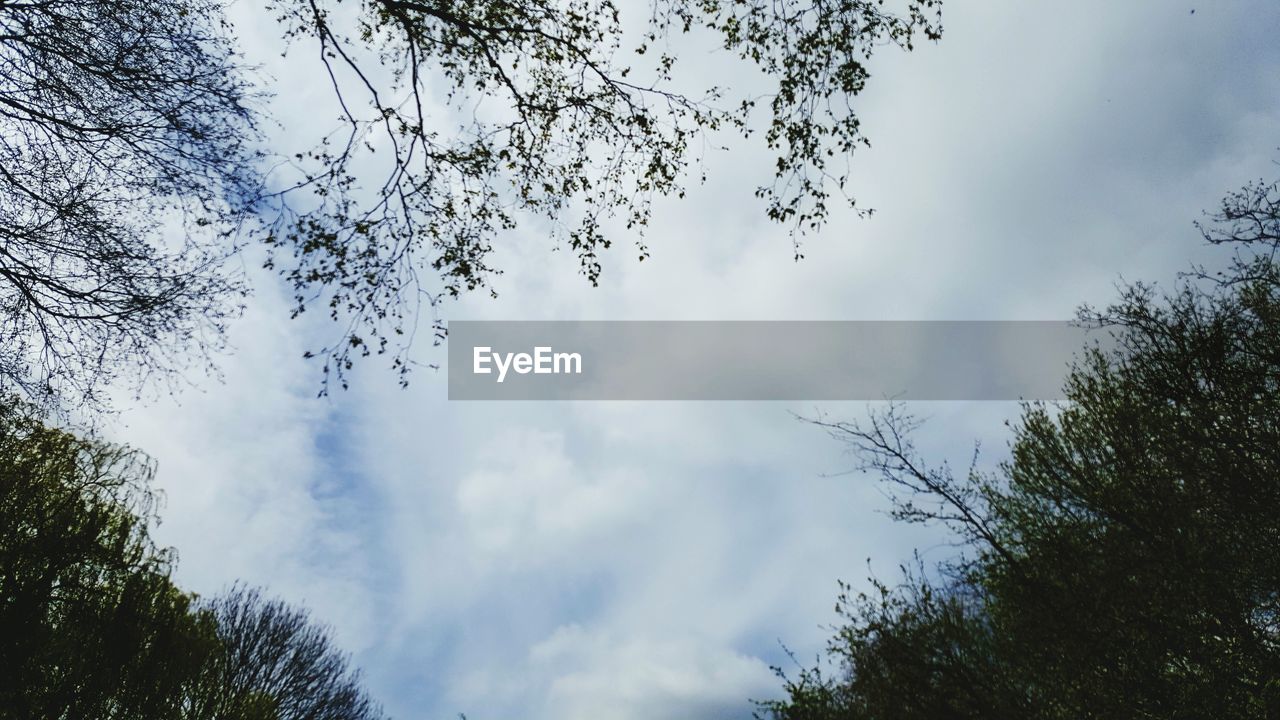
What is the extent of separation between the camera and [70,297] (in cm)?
820

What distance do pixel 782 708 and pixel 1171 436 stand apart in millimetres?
7823

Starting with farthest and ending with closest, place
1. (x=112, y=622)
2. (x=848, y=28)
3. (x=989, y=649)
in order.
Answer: (x=112, y=622), (x=989, y=649), (x=848, y=28)

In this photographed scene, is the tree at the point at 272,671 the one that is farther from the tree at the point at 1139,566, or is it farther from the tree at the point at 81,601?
the tree at the point at 1139,566

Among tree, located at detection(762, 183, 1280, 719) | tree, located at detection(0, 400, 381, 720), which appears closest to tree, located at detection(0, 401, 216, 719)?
tree, located at detection(0, 400, 381, 720)

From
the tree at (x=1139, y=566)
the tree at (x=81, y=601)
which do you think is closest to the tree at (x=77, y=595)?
the tree at (x=81, y=601)

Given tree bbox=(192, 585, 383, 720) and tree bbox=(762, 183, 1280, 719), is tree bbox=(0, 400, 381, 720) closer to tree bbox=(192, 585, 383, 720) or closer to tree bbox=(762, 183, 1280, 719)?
tree bbox=(192, 585, 383, 720)

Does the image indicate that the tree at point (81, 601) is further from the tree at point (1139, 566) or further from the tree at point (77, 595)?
the tree at point (1139, 566)

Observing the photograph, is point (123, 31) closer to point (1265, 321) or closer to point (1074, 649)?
point (1074, 649)

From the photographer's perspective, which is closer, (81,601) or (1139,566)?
(1139,566)

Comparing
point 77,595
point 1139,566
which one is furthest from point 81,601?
point 1139,566

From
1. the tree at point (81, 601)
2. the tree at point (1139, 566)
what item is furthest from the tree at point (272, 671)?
the tree at point (1139, 566)

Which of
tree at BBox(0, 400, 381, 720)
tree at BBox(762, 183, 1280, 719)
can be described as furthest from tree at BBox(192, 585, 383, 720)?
tree at BBox(762, 183, 1280, 719)

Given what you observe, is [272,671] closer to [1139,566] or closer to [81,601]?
[81,601]

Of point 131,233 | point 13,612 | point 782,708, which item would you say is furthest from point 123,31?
point 782,708
